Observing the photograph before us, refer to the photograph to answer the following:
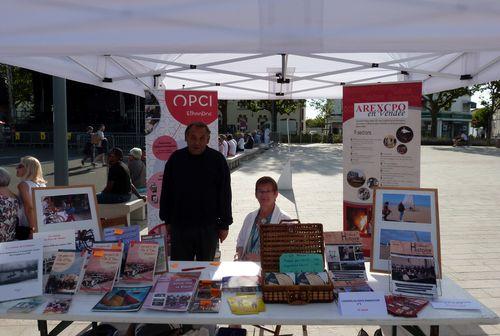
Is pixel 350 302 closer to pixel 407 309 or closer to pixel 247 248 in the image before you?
pixel 407 309

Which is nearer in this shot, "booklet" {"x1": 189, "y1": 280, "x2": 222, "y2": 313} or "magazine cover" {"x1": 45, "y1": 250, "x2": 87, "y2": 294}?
"booklet" {"x1": 189, "y1": 280, "x2": 222, "y2": 313}

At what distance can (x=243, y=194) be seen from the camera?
11.3m

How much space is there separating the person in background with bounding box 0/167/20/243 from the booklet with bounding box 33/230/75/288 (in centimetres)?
175

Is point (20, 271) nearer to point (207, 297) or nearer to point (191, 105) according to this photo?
point (207, 297)

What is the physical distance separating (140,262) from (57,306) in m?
0.54

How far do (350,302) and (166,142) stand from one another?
3.49 m

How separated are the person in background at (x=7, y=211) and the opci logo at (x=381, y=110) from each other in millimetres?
3618

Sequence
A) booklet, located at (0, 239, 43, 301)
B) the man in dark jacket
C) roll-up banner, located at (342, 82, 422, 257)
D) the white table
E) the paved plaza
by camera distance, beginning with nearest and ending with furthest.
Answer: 1. the white table
2. booklet, located at (0, 239, 43, 301)
3. the man in dark jacket
4. roll-up banner, located at (342, 82, 422, 257)
5. the paved plaza

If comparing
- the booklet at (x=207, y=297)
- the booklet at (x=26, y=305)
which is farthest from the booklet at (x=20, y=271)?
the booklet at (x=207, y=297)

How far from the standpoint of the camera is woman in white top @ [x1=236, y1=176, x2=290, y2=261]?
342 cm

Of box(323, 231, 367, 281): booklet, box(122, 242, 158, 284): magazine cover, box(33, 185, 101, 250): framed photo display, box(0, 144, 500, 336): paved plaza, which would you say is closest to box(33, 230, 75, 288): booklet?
box(33, 185, 101, 250): framed photo display

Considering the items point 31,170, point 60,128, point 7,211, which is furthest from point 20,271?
point 60,128

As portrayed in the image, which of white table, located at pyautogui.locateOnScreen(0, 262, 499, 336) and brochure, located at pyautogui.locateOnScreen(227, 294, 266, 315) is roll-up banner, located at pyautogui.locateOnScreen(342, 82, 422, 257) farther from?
brochure, located at pyautogui.locateOnScreen(227, 294, 266, 315)

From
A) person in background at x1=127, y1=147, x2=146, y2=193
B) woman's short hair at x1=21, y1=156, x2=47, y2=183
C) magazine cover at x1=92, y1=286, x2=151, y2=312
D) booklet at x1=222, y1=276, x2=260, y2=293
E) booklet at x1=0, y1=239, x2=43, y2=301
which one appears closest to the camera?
magazine cover at x1=92, y1=286, x2=151, y2=312
